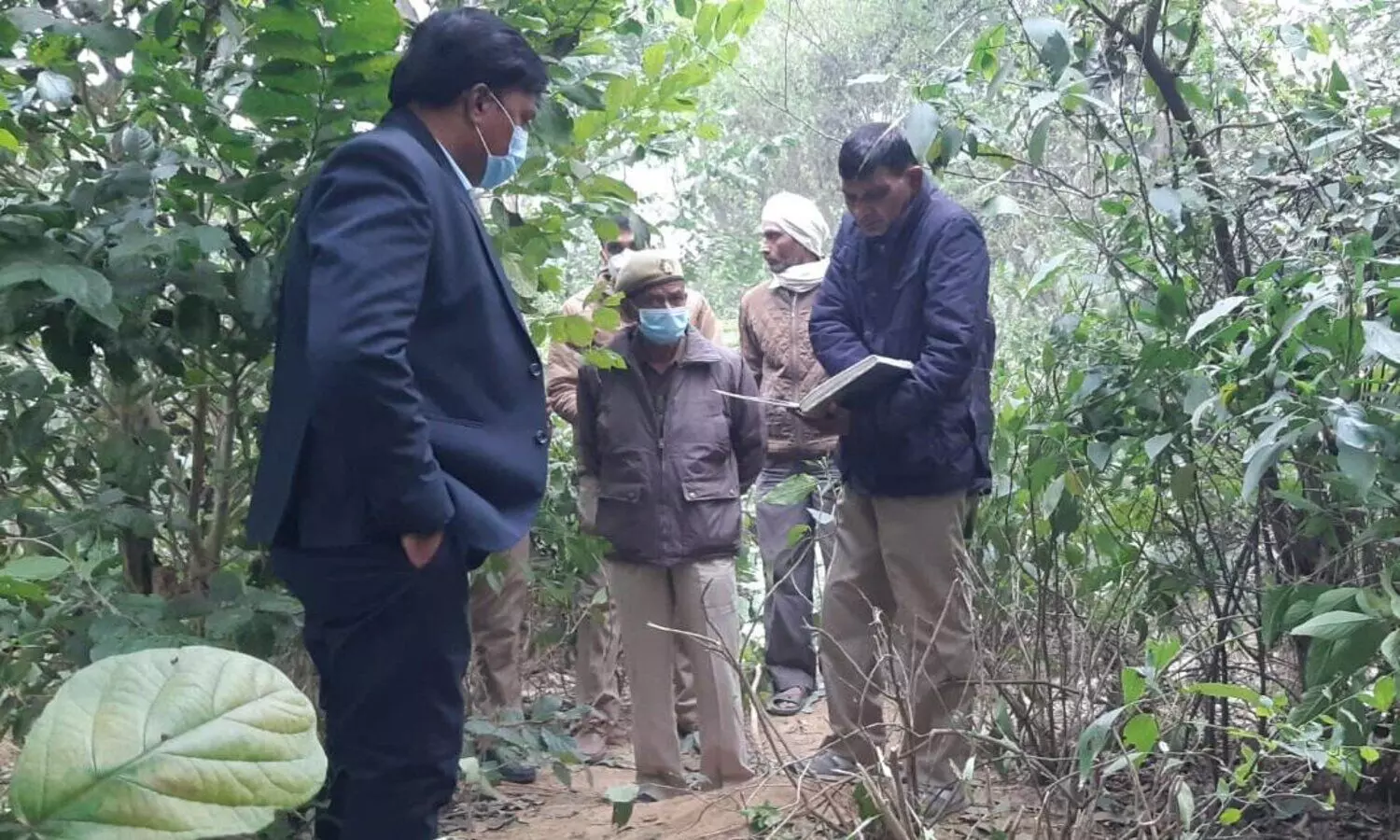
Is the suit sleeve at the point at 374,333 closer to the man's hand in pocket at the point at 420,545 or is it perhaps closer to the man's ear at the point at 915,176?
the man's hand in pocket at the point at 420,545

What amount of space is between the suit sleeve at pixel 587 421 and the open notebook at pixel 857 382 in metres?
0.98

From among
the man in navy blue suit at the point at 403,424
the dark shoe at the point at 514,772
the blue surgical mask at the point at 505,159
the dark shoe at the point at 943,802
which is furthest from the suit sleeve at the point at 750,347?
the man in navy blue suit at the point at 403,424

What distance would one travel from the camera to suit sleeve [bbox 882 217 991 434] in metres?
3.40

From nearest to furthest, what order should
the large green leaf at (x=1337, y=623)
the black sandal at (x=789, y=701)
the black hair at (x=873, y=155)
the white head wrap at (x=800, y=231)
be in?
the large green leaf at (x=1337, y=623)
the black hair at (x=873, y=155)
the black sandal at (x=789, y=701)
the white head wrap at (x=800, y=231)

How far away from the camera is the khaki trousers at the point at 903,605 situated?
11.2 ft

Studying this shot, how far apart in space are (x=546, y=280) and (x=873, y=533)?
1152 millimetres

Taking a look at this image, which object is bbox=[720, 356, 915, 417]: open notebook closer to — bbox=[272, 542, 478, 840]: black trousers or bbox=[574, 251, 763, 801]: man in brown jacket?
bbox=[574, 251, 763, 801]: man in brown jacket

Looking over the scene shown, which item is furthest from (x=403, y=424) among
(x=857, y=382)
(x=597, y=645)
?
(x=597, y=645)

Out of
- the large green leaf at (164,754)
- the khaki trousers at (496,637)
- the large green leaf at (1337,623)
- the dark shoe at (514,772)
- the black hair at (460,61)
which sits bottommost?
the dark shoe at (514,772)

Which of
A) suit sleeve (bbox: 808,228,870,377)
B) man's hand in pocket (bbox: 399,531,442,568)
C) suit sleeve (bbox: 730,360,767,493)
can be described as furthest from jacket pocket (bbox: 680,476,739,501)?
man's hand in pocket (bbox: 399,531,442,568)

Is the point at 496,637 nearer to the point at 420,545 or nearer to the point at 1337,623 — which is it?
the point at 420,545

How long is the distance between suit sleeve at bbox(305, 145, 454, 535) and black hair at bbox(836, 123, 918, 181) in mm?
1560

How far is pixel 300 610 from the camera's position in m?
2.56

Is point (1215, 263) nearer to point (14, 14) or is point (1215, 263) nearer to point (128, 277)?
point (128, 277)
